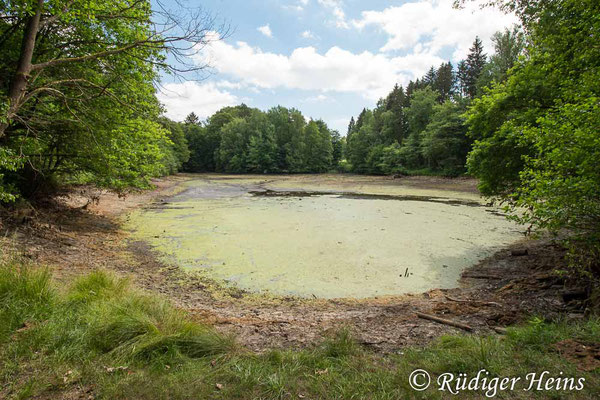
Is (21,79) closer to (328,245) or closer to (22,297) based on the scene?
(22,297)

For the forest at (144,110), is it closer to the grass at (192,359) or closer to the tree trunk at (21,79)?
the tree trunk at (21,79)

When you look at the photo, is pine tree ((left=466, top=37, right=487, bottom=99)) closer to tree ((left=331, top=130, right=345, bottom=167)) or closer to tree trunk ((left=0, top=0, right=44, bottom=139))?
tree ((left=331, top=130, right=345, bottom=167))

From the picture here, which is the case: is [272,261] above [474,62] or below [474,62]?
below

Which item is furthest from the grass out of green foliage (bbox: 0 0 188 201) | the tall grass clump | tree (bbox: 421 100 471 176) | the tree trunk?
tree (bbox: 421 100 471 176)

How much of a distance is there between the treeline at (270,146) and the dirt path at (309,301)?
4375 cm

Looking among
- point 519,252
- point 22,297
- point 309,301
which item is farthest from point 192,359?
point 519,252

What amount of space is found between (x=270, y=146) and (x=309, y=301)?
47868 mm

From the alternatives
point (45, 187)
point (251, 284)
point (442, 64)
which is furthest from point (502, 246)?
point (442, 64)

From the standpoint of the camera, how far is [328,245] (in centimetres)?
755

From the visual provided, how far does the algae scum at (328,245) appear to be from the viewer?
5.38 metres

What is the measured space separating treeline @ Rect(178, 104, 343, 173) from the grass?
46.9 metres

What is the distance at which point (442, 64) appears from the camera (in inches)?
1718

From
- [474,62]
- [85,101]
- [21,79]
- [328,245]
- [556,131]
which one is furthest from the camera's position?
[474,62]

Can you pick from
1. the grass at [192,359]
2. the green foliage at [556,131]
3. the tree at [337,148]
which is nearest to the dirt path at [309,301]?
the grass at [192,359]
